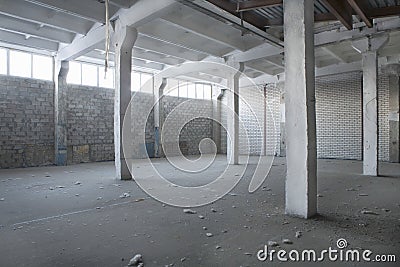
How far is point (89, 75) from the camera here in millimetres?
12391

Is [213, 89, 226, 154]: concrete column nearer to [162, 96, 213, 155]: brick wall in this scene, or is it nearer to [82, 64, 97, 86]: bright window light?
[162, 96, 213, 155]: brick wall

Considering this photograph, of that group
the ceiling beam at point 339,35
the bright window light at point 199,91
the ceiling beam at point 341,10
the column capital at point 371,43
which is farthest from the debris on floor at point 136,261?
the bright window light at point 199,91

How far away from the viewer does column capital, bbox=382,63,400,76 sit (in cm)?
1168

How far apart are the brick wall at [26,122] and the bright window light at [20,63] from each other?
24cm

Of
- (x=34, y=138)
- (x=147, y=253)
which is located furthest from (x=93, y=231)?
(x=34, y=138)

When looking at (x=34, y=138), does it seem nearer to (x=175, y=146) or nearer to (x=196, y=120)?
(x=175, y=146)

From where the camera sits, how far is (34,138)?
10.6 meters

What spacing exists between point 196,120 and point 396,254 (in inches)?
588

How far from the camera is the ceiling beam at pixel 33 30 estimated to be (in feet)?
27.0

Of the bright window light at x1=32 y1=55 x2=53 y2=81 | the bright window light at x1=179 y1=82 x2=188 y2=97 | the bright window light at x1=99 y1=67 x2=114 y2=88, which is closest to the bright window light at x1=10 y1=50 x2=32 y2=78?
the bright window light at x1=32 y1=55 x2=53 y2=81

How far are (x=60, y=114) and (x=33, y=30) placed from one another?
3403 millimetres

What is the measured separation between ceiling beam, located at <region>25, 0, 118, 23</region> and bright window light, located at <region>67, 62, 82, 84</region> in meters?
4.92

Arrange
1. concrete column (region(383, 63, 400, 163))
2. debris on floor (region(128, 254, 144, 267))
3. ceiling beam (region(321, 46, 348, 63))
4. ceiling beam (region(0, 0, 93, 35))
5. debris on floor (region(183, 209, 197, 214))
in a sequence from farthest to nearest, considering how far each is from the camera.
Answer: concrete column (region(383, 63, 400, 163)) < ceiling beam (region(321, 46, 348, 63)) < ceiling beam (region(0, 0, 93, 35)) < debris on floor (region(183, 209, 197, 214)) < debris on floor (region(128, 254, 144, 267))

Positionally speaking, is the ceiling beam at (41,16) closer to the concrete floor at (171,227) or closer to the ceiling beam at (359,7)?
the concrete floor at (171,227)
